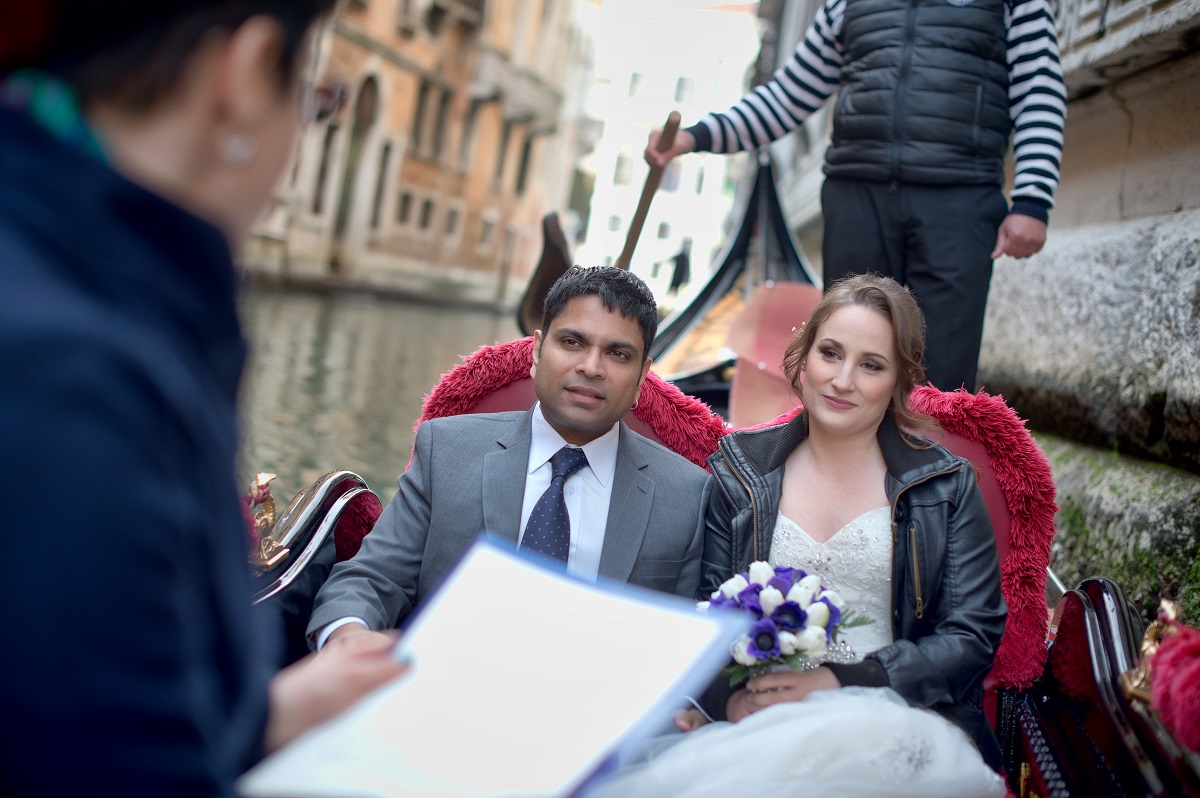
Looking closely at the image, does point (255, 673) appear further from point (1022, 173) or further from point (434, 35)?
point (434, 35)

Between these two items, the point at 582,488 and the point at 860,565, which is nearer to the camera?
the point at 860,565

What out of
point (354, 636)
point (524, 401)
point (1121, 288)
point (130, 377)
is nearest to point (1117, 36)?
point (1121, 288)

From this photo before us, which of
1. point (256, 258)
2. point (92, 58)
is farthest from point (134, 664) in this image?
point (256, 258)

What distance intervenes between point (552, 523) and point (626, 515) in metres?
0.12

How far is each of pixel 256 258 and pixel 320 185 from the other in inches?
125

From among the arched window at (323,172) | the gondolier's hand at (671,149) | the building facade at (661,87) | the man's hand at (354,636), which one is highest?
the building facade at (661,87)

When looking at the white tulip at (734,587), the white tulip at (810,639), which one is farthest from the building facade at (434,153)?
the white tulip at (810,639)

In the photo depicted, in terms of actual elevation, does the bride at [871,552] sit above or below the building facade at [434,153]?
below

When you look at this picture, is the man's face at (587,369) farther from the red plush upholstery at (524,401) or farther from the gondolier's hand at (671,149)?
the gondolier's hand at (671,149)

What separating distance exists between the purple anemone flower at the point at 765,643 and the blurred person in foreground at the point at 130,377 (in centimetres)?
77

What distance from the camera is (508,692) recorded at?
803mm

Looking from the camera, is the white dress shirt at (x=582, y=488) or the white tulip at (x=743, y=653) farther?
the white dress shirt at (x=582, y=488)

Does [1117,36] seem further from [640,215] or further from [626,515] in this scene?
[626,515]

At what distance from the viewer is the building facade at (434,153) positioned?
55.2ft
